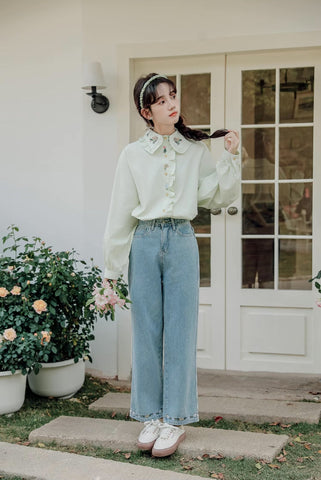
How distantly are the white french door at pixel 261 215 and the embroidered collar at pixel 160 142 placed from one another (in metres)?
1.50

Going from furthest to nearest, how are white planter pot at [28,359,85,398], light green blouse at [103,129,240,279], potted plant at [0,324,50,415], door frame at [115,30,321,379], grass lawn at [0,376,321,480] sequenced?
1. door frame at [115,30,321,379]
2. white planter pot at [28,359,85,398]
3. potted plant at [0,324,50,415]
4. light green blouse at [103,129,240,279]
5. grass lawn at [0,376,321,480]

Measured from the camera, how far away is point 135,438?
335 centimetres

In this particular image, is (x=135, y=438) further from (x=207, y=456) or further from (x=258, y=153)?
(x=258, y=153)

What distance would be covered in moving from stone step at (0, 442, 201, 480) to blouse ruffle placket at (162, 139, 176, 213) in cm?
113

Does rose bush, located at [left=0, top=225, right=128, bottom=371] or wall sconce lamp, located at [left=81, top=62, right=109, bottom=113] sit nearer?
rose bush, located at [left=0, top=225, right=128, bottom=371]

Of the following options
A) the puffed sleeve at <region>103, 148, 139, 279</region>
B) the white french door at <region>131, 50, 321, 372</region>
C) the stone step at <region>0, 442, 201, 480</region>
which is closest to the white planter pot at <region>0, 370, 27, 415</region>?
the stone step at <region>0, 442, 201, 480</region>

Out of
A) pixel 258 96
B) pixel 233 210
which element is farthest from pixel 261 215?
pixel 258 96

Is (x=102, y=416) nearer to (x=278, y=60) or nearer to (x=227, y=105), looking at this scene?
(x=227, y=105)

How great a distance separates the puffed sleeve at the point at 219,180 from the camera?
3.13 m

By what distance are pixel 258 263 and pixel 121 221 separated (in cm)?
172

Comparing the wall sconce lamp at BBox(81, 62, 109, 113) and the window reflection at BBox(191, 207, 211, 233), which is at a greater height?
the wall sconce lamp at BBox(81, 62, 109, 113)

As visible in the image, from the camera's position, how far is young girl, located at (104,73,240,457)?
3127mm

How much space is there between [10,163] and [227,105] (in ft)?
5.15

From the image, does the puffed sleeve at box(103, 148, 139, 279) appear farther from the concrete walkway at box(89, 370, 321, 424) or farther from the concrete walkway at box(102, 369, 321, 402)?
the concrete walkway at box(102, 369, 321, 402)
